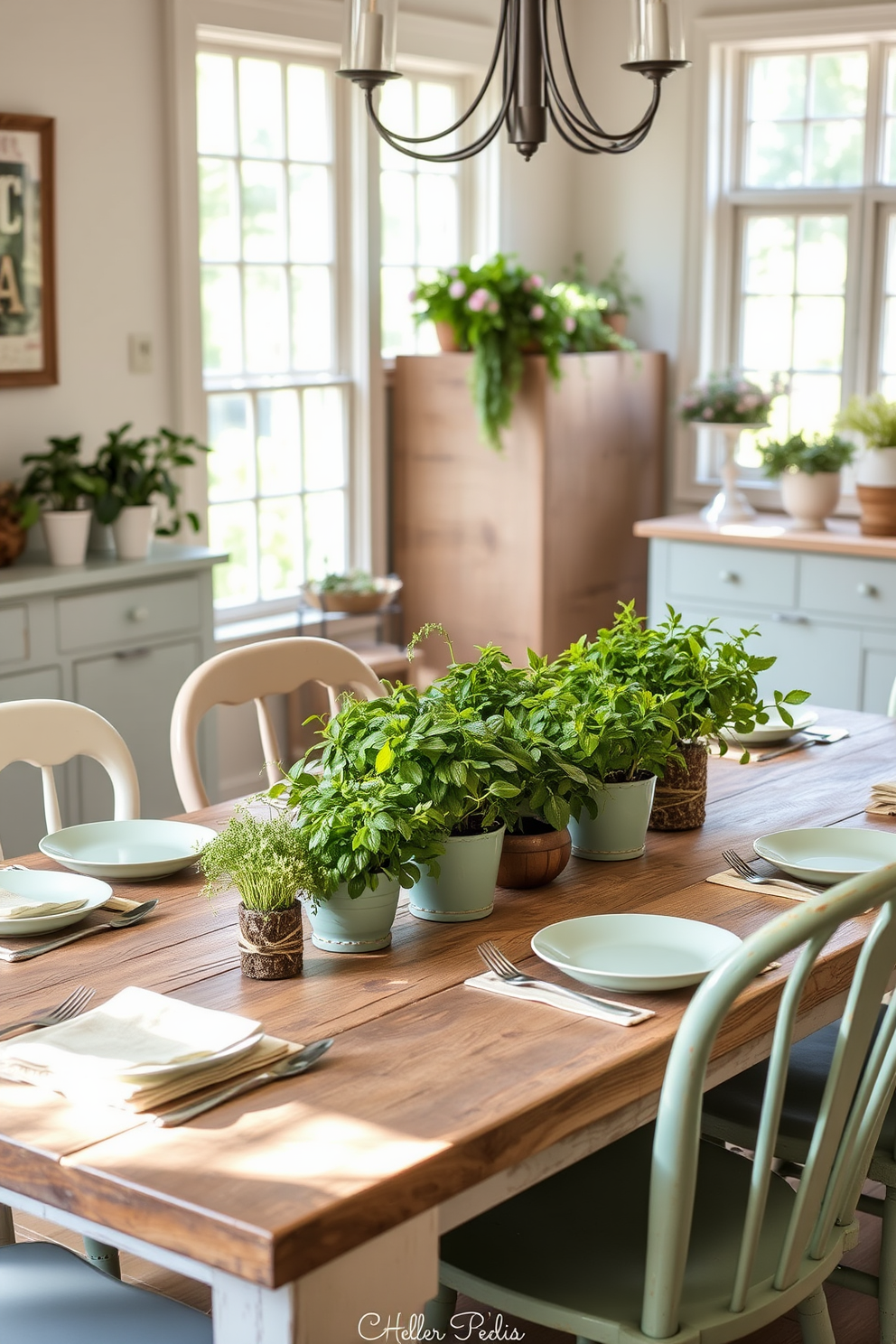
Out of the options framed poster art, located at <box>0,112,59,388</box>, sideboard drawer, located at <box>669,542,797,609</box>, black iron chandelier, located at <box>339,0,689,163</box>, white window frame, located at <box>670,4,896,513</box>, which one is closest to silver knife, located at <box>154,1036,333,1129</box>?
black iron chandelier, located at <box>339,0,689,163</box>

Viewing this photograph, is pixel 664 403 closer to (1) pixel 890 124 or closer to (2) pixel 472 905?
(1) pixel 890 124

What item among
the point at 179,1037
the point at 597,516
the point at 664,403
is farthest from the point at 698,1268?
the point at 664,403

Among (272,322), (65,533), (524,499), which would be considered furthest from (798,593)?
(65,533)

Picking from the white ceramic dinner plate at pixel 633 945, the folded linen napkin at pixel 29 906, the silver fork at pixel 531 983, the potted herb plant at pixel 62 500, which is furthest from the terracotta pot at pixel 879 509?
the folded linen napkin at pixel 29 906

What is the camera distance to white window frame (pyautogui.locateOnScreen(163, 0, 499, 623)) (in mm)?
4172

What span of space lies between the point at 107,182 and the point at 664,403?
2.10 m

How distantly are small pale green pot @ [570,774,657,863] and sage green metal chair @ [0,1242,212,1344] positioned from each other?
0.79m

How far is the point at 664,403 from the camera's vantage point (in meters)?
5.34

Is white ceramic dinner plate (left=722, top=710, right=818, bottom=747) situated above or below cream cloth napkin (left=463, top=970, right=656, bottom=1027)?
above

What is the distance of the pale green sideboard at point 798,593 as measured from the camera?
175 inches

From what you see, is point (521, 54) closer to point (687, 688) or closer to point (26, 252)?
point (687, 688)

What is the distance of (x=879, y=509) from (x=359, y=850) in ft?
10.7

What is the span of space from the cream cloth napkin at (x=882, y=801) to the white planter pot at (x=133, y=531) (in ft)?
6.88

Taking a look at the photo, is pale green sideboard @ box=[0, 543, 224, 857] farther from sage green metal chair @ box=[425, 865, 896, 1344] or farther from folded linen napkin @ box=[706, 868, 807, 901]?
sage green metal chair @ box=[425, 865, 896, 1344]
